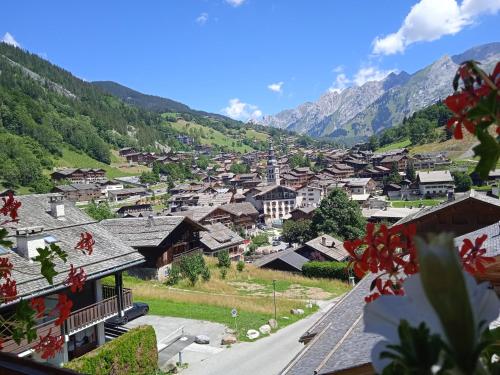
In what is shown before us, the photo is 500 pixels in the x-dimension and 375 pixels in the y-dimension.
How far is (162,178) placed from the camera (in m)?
130

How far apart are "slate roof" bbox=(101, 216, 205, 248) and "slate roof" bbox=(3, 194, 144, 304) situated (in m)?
14.9

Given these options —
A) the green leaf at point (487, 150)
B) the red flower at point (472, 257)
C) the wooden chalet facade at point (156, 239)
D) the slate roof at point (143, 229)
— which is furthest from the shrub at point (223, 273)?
the green leaf at point (487, 150)

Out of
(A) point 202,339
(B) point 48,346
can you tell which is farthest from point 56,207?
(B) point 48,346

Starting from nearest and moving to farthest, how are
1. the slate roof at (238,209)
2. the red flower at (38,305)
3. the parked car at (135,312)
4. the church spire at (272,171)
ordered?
the red flower at (38,305)
the parked car at (135,312)
the slate roof at (238,209)
the church spire at (272,171)

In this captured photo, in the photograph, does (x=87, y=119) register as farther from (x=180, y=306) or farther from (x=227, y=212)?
(x=180, y=306)

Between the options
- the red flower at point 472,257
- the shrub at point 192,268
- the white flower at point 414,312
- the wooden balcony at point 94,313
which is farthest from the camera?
the shrub at point 192,268

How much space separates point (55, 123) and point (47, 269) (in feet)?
460

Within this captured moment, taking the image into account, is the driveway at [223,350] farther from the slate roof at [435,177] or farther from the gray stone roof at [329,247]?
the slate roof at [435,177]

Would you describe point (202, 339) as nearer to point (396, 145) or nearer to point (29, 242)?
point (29, 242)

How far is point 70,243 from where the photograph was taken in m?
15.0

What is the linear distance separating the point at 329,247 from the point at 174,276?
1566cm

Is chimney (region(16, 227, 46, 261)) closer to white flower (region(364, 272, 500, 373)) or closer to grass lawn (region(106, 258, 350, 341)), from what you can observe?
grass lawn (region(106, 258, 350, 341))

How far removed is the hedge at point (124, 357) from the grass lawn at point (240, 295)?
5517 millimetres

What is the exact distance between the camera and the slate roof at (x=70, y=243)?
1275 centimetres
